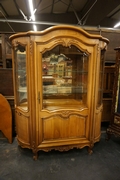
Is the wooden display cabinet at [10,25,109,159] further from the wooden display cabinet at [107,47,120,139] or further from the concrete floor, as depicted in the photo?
the wooden display cabinet at [107,47,120,139]

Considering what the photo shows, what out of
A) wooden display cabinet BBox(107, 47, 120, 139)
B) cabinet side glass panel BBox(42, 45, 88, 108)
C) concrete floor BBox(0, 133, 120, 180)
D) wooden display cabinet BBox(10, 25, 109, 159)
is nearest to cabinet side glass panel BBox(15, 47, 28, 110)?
wooden display cabinet BBox(10, 25, 109, 159)

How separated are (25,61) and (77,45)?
75 centimetres

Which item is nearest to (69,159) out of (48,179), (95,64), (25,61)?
(48,179)

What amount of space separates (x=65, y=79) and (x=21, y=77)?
0.75 metres

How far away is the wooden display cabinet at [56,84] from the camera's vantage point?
1.52m

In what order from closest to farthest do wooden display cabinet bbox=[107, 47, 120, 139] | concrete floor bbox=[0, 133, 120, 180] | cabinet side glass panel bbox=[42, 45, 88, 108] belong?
concrete floor bbox=[0, 133, 120, 180], cabinet side glass panel bbox=[42, 45, 88, 108], wooden display cabinet bbox=[107, 47, 120, 139]

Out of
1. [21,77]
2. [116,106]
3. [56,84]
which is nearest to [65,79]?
[56,84]

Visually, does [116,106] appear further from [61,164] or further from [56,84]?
[61,164]

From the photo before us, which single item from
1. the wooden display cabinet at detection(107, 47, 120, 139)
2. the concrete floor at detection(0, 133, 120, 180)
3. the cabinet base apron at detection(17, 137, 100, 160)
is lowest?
the concrete floor at detection(0, 133, 120, 180)

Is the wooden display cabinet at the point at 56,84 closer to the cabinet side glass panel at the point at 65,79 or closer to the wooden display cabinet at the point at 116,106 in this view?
the cabinet side glass panel at the point at 65,79

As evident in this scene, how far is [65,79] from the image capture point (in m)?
2.07

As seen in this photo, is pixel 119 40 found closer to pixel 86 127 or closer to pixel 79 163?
pixel 86 127

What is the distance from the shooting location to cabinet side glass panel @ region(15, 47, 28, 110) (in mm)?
1707

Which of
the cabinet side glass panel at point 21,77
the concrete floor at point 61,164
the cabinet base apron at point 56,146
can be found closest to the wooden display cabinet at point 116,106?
the concrete floor at point 61,164
